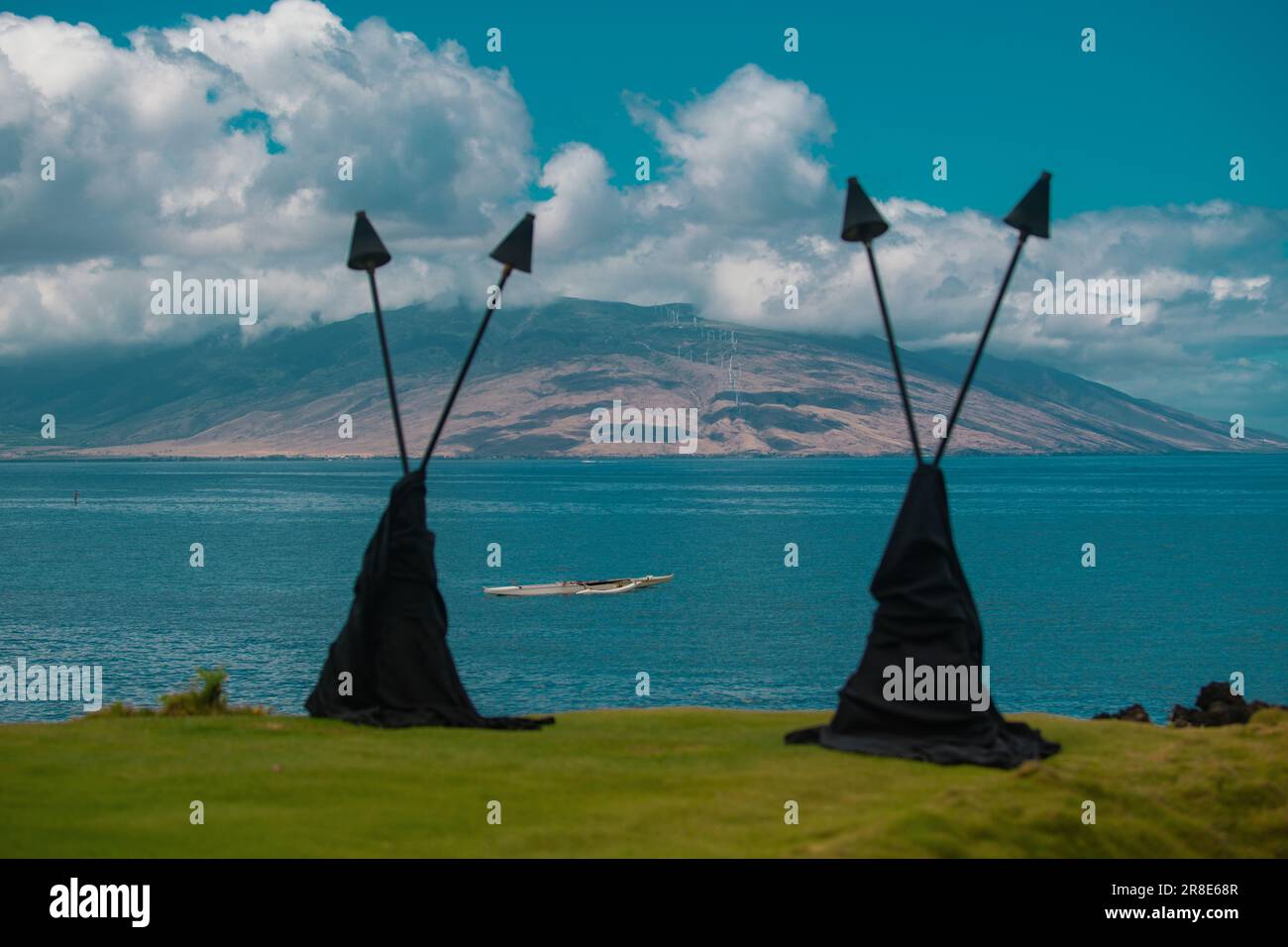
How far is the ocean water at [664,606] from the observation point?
49938 millimetres

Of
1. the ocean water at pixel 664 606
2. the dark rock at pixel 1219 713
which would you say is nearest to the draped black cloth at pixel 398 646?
the dark rock at pixel 1219 713

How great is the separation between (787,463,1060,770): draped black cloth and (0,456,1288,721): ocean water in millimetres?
25757

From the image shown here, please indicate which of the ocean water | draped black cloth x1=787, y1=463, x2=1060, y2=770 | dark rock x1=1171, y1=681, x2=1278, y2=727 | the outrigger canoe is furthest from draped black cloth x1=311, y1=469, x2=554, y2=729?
the outrigger canoe

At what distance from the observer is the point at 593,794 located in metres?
14.9

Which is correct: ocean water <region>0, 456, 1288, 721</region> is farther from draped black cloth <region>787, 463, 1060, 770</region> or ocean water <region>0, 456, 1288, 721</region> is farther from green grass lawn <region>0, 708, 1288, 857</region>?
draped black cloth <region>787, 463, 1060, 770</region>

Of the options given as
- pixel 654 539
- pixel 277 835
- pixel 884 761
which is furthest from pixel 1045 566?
pixel 277 835

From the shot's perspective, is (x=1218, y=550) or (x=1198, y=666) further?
(x=1218, y=550)

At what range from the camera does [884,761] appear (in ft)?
55.3

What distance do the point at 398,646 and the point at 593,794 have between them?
19.4 ft

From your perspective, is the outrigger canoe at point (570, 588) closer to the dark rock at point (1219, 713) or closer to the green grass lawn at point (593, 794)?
the dark rock at point (1219, 713)

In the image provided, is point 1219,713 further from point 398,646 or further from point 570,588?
point 570,588

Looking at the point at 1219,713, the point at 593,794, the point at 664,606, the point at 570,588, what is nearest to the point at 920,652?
the point at 593,794
